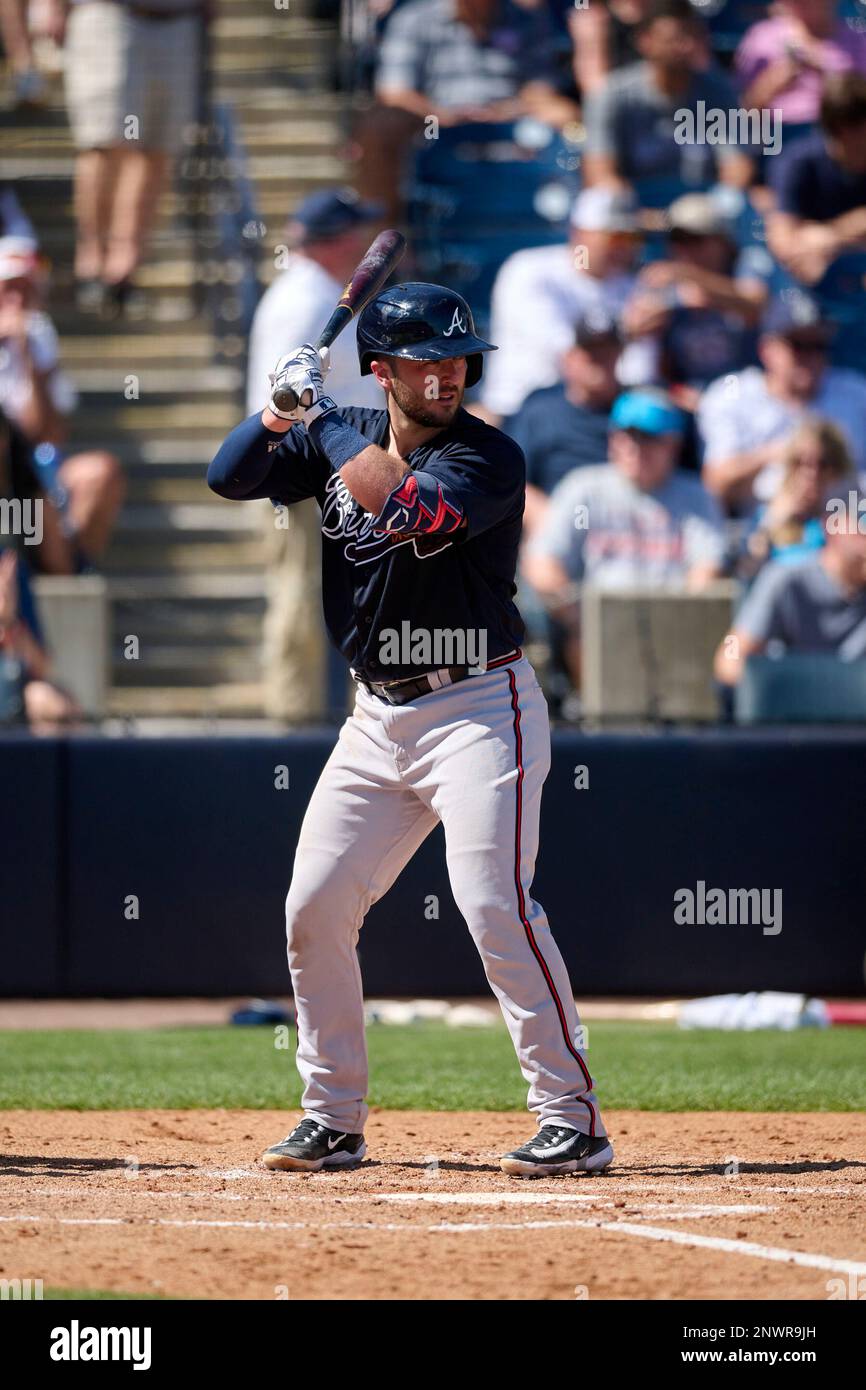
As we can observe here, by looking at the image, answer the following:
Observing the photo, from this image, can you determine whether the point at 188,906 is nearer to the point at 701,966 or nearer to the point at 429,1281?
the point at 701,966

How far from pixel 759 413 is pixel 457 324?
572 cm

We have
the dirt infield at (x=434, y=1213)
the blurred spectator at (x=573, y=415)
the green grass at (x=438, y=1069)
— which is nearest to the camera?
the dirt infield at (x=434, y=1213)

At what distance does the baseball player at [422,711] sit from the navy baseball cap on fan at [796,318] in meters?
5.71

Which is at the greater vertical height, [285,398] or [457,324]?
[457,324]

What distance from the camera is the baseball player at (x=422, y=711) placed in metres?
4.63

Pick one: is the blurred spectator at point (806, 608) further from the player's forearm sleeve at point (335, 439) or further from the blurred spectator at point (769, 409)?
the player's forearm sleeve at point (335, 439)

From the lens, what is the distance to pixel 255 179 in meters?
12.6

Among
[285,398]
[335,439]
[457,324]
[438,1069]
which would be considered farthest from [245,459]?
[438,1069]

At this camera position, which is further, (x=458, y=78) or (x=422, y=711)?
(x=458, y=78)

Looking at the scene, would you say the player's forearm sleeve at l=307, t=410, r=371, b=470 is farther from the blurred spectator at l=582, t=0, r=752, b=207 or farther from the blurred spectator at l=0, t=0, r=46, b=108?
the blurred spectator at l=0, t=0, r=46, b=108

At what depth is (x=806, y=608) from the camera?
8.60 m

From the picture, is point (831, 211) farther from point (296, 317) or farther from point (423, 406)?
point (423, 406)

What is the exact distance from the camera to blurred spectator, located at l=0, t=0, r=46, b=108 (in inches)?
501

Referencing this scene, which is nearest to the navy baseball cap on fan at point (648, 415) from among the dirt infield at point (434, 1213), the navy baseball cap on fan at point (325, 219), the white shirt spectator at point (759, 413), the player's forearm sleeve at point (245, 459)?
the white shirt spectator at point (759, 413)
